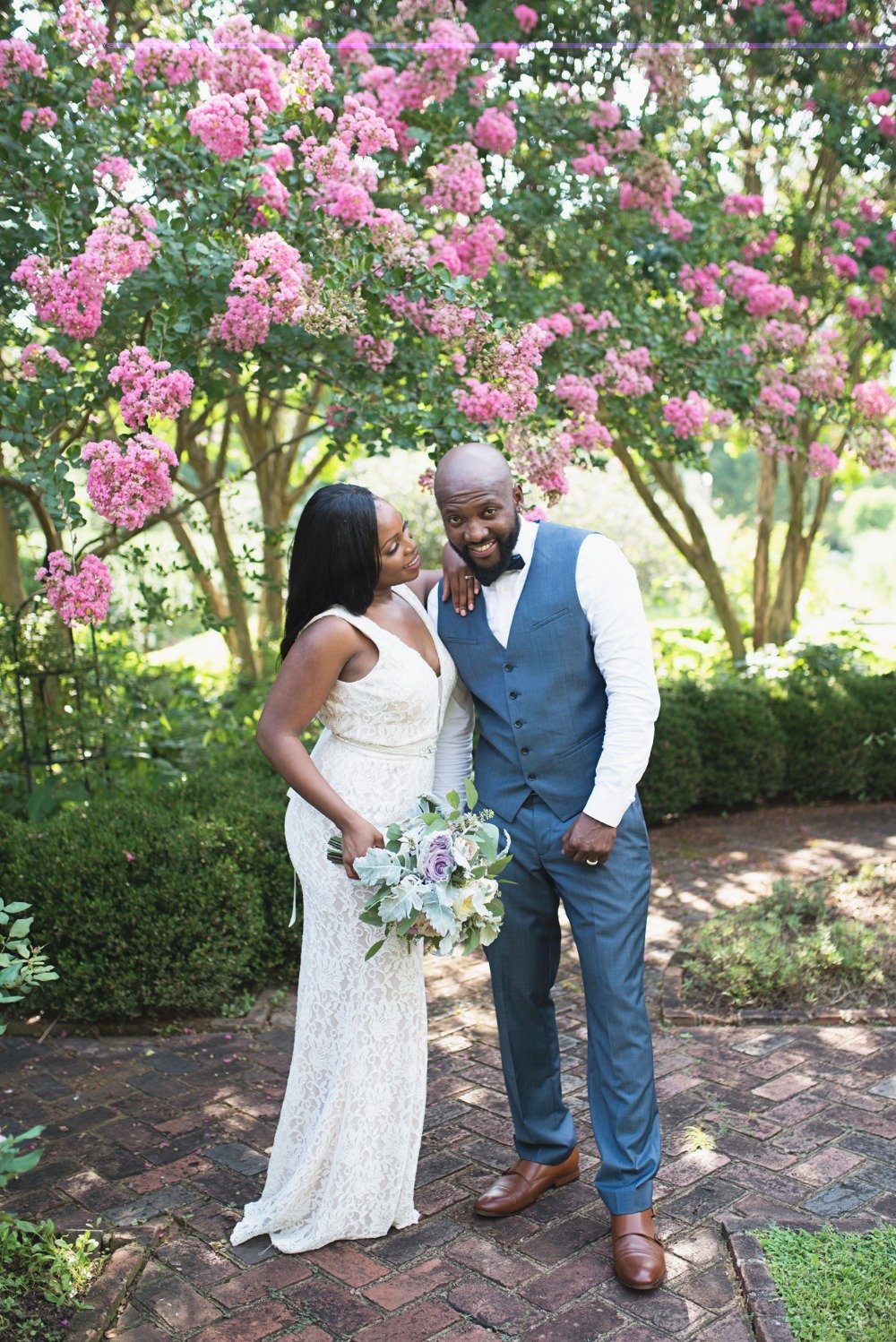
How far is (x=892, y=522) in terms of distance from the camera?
31672 mm

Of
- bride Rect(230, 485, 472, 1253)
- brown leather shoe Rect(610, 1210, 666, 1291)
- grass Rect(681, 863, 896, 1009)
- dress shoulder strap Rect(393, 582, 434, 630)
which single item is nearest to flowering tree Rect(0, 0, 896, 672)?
dress shoulder strap Rect(393, 582, 434, 630)

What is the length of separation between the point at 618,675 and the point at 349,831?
28.5 inches

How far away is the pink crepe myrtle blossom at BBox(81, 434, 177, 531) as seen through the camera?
3797 millimetres

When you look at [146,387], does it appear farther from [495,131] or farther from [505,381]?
[495,131]

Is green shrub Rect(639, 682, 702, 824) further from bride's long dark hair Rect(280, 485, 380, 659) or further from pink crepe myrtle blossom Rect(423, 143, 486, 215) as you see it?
bride's long dark hair Rect(280, 485, 380, 659)

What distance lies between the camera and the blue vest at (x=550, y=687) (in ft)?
9.53

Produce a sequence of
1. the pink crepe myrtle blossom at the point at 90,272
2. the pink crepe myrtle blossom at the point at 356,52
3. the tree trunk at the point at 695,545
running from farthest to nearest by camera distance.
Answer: the tree trunk at the point at 695,545 → the pink crepe myrtle blossom at the point at 356,52 → the pink crepe myrtle blossom at the point at 90,272

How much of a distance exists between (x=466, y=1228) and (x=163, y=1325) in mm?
774

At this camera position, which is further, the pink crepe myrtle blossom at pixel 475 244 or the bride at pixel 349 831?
the pink crepe myrtle blossom at pixel 475 244

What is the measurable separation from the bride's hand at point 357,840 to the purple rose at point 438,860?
0.17 meters

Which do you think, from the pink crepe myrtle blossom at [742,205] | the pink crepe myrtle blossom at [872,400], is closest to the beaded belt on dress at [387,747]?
the pink crepe myrtle blossom at [872,400]

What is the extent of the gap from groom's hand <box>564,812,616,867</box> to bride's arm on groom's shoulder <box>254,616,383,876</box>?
457mm

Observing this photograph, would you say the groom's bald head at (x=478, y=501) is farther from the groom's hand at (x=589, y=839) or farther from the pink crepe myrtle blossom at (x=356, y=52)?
the pink crepe myrtle blossom at (x=356, y=52)

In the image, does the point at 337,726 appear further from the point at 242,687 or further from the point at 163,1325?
the point at 242,687
